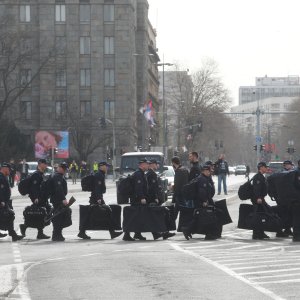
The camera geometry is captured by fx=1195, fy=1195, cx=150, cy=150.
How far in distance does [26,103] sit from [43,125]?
2852mm

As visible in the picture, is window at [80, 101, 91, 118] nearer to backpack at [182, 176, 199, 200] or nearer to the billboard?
the billboard

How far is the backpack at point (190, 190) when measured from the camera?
25109 millimetres

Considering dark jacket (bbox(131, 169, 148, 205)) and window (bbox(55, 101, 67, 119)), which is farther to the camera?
window (bbox(55, 101, 67, 119))

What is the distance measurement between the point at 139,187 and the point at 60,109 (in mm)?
91955

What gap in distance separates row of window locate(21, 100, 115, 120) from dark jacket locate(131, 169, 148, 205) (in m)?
90.6

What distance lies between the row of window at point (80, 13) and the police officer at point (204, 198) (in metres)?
91.3

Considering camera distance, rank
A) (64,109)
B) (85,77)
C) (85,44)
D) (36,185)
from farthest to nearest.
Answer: (85,77)
(85,44)
(64,109)
(36,185)

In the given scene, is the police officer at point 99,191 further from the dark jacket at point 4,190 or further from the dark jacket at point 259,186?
the dark jacket at point 259,186

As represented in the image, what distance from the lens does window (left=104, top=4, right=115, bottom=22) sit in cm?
11619

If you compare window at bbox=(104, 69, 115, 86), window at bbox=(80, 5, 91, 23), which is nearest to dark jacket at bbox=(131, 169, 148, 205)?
window at bbox=(80, 5, 91, 23)

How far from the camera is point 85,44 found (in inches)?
4577

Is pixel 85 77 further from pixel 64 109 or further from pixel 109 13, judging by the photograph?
pixel 109 13

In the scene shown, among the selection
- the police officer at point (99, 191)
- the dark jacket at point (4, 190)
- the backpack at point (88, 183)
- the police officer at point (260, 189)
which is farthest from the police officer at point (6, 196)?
the police officer at point (260, 189)

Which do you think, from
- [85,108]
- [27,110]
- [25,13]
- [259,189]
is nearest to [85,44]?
[85,108]
